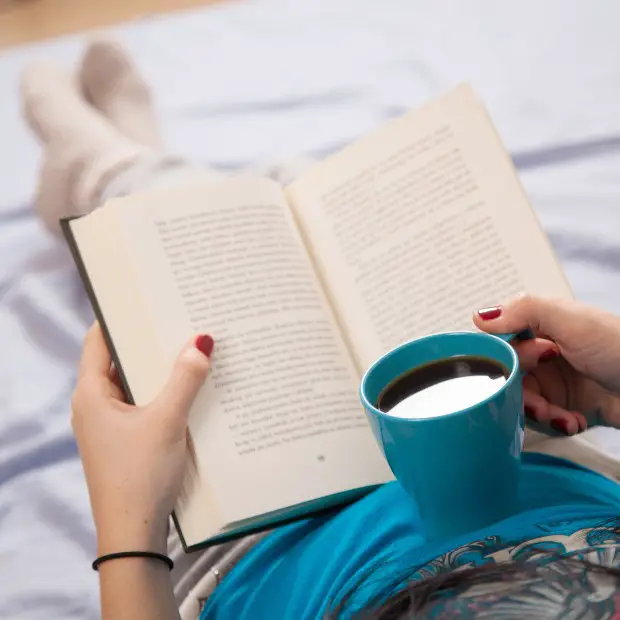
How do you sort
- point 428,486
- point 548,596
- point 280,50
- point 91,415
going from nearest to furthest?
1. point 548,596
2. point 428,486
3. point 91,415
4. point 280,50

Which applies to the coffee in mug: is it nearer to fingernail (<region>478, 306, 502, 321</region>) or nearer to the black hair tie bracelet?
Answer: fingernail (<region>478, 306, 502, 321</region>)

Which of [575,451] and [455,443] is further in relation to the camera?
[575,451]

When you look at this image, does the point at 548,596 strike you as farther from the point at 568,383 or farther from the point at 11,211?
the point at 11,211

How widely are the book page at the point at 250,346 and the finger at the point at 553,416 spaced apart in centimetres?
12

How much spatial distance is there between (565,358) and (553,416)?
0.16ft

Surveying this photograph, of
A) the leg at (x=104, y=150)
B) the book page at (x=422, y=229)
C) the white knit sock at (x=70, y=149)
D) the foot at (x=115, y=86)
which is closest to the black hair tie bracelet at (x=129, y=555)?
the leg at (x=104, y=150)

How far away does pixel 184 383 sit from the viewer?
593 mm

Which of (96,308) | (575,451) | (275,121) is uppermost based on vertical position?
(275,121)

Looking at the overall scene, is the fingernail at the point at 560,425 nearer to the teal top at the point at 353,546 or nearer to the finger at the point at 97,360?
the teal top at the point at 353,546

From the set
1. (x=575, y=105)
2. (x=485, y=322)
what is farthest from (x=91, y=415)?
(x=575, y=105)

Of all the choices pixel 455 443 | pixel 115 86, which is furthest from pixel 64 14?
pixel 455 443

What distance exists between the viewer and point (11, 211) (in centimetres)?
114

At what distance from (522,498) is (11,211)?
31.9 inches

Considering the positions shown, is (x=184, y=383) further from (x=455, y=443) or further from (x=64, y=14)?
(x=64, y=14)
